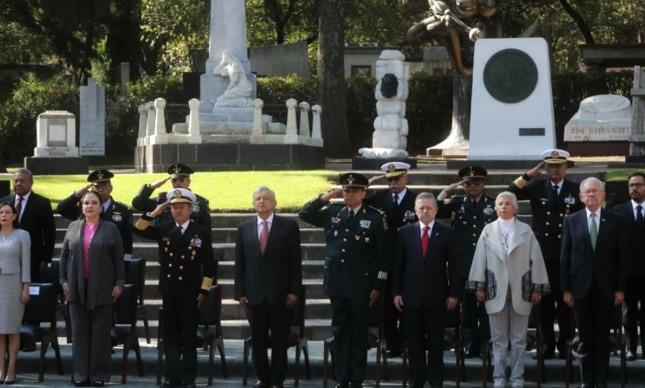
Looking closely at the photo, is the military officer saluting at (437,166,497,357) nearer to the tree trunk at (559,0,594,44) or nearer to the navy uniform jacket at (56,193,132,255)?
the navy uniform jacket at (56,193,132,255)

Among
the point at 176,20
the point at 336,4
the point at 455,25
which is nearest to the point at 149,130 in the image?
the point at 455,25

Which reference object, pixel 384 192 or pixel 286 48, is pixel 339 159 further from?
pixel 384 192

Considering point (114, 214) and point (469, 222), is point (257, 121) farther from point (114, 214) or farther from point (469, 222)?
point (469, 222)

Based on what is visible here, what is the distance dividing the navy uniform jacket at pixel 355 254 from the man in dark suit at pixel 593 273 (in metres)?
1.76

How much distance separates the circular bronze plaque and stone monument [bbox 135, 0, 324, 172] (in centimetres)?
724

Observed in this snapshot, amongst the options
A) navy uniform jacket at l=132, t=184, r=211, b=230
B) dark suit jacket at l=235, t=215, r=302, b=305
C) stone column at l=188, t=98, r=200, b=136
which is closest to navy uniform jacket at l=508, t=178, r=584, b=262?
dark suit jacket at l=235, t=215, r=302, b=305

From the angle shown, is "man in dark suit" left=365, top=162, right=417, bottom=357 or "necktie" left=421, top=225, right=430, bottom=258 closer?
"necktie" left=421, top=225, right=430, bottom=258

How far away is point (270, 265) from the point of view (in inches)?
535

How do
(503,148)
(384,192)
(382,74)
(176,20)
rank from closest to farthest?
(384,192) → (503,148) → (382,74) → (176,20)

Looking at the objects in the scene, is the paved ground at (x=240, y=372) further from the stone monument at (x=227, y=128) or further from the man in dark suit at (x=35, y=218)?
the stone monument at (x=227, y=128)

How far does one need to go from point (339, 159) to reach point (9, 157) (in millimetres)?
9856

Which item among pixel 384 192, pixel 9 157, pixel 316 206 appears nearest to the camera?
pixel 316 206

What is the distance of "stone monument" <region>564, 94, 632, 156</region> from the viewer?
1286 inches

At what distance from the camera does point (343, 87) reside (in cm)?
3884
